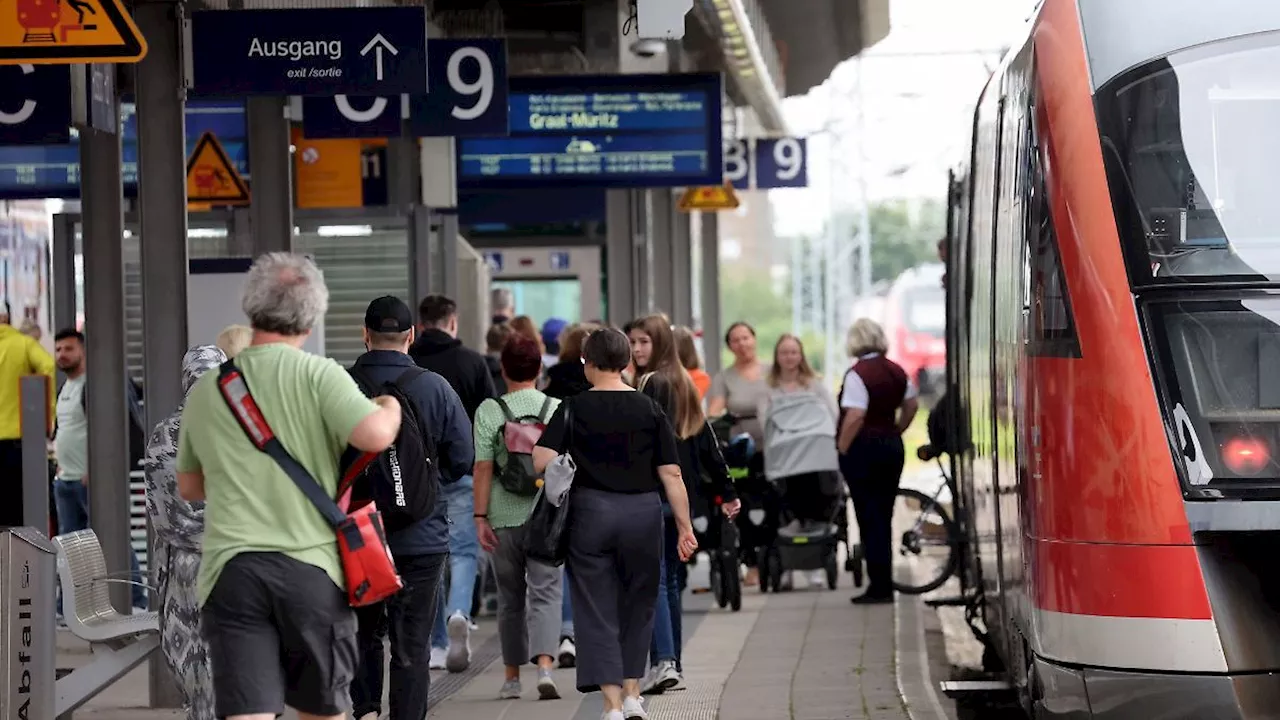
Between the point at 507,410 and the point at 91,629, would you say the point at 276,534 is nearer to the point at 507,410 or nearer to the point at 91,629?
the point at 91,629

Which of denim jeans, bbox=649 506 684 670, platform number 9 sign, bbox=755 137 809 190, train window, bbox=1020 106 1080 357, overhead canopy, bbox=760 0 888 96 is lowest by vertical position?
denim jeans, bbox=649 506 684 670

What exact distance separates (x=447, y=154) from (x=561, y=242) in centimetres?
1078

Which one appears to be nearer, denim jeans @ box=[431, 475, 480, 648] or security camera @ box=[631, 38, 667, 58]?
denim jeans @ box=[431, 475, 480, 648]

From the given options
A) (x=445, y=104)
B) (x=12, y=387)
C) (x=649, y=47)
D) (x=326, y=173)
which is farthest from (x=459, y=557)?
(x=326, y=173)

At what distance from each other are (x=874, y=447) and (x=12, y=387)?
5.33 m

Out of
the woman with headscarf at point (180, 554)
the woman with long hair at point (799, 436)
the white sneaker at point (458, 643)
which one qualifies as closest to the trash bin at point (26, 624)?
the woman with headscarf at point (180, 554)

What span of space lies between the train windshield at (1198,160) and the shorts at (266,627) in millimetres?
2544

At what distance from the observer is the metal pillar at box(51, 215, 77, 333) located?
14.0 meters

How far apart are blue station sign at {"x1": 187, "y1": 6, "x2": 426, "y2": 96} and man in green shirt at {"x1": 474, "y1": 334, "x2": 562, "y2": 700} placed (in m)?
1.37

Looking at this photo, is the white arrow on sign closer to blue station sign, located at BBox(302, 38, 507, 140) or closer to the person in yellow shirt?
blue station sign, located at BBox(302, 38, 507, 140)

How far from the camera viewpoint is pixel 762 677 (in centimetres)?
1098

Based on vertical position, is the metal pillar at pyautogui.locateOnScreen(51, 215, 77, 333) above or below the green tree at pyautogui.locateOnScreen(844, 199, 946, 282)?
below

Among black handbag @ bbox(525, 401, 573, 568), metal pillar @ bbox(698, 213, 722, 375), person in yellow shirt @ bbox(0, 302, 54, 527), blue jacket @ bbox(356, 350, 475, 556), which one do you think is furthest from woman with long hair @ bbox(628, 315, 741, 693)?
metal pillar @ bbox(698, 213, 722, 375)

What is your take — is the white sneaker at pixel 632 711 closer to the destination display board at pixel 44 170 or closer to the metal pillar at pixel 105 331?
the metal pillar at pixel 105 331
